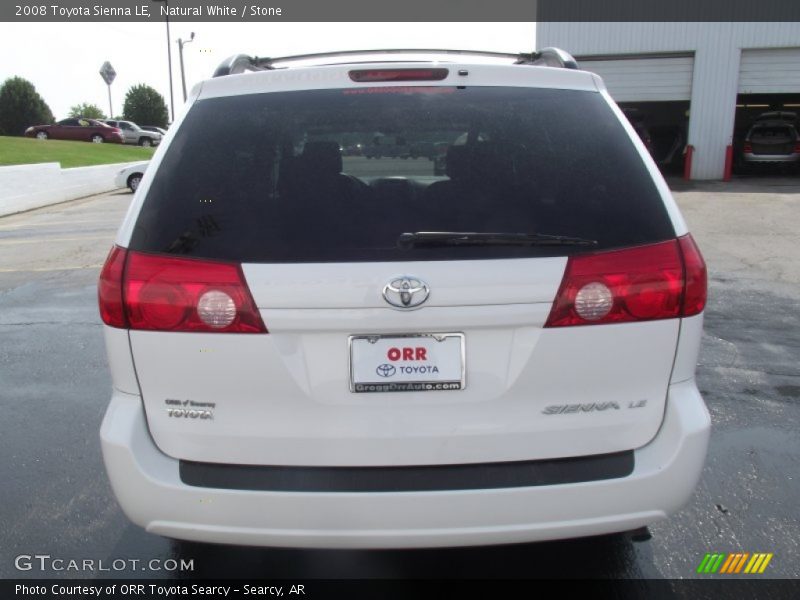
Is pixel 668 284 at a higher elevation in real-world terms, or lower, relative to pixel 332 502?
higher

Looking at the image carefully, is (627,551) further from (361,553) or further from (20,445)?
(20,445)

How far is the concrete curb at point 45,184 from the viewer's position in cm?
1786

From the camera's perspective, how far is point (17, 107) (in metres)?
46.0

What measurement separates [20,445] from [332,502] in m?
2.75

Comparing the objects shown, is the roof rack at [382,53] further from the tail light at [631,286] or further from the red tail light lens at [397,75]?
the tail light at [631,286]

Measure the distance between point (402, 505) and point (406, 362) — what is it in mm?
426

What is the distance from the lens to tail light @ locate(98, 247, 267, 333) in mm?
2184

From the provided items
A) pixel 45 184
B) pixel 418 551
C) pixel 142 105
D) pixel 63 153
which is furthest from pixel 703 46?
pixel 142 105

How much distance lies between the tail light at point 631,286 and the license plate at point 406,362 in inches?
11.9

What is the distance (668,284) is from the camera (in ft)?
7.46

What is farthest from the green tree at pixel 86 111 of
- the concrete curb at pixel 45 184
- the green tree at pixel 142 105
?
the concrete curb at pixel 45 184

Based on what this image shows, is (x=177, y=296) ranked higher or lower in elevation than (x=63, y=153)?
higher

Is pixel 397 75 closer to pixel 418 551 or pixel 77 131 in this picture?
pixel 418 551

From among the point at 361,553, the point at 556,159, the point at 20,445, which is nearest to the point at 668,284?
the point at 556,159
